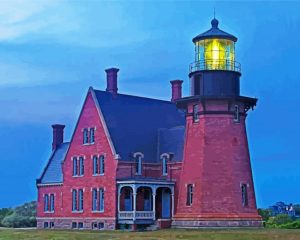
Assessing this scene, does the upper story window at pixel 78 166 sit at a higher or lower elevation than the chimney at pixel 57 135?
lower

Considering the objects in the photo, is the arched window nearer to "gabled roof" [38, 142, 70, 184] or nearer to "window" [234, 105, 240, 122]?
"gabled roof" [38, 142, 70, 184]

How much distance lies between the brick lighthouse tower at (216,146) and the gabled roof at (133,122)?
197 inches

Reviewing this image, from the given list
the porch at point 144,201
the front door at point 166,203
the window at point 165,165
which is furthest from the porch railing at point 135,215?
the window at point 165,165

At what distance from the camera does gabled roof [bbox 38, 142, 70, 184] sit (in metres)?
61.8

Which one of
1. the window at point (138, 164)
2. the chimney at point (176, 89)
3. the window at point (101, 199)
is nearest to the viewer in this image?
the window at point (138, 164)

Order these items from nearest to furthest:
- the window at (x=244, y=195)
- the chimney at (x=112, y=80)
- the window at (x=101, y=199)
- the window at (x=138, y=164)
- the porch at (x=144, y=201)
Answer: the window at (x=244, y=195), the porch at (x=144, y=201), the window at (x=138, y=164), the window at (x=101, y=199), the chimney at (x=112, y=80)

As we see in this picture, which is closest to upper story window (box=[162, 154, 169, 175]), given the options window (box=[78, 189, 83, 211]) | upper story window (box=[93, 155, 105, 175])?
upper story window (box=[93, 155, 105, 175])

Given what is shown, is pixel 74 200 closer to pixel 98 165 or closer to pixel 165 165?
pixel 98 165

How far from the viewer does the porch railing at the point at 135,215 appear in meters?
51.6

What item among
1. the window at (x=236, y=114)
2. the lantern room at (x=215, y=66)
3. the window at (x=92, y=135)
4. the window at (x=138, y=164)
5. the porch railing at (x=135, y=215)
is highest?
the lantern room at (x=215, y=66)

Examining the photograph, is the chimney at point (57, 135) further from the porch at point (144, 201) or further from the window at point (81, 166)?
the porch at point (144, 201)

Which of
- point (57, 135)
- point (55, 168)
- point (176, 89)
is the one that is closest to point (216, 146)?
point (176, 89)

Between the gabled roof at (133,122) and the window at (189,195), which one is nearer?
the window at (189,195)

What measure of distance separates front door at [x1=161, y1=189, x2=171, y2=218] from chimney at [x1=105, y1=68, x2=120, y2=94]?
8.74 metres
